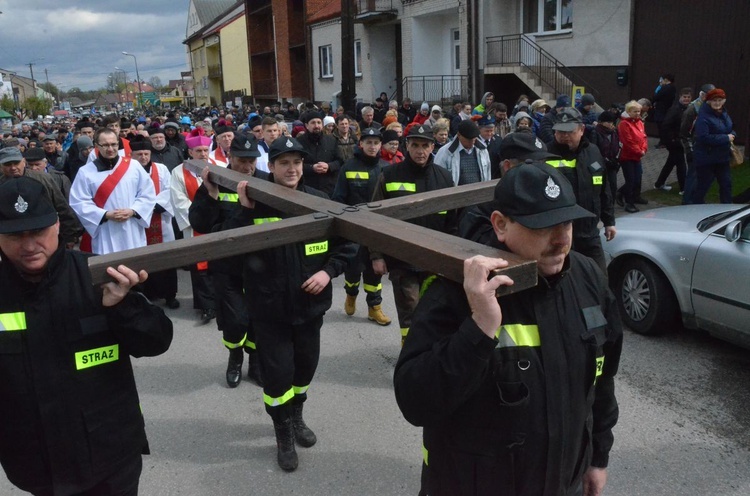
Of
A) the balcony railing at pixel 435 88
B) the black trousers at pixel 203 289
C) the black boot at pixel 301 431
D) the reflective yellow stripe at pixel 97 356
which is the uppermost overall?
the balcony railing at pixel 435 88

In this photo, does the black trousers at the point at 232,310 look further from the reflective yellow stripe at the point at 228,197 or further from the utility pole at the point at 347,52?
the utility pole at the point at 347,52

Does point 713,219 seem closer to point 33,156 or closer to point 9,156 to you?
point 9,156

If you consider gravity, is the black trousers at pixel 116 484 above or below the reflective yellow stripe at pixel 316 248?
below

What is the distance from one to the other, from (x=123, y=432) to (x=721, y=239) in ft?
15.6

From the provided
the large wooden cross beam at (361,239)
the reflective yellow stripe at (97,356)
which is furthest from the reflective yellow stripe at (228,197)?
the reflective yellow stripe at (97,356)

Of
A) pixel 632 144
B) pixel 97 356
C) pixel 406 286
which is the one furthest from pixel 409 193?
pixel 632 144

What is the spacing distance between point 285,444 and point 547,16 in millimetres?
18644

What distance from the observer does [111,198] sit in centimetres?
632

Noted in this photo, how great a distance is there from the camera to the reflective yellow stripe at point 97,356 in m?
2.51

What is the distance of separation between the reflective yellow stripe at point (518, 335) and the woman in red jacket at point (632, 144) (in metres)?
9.40

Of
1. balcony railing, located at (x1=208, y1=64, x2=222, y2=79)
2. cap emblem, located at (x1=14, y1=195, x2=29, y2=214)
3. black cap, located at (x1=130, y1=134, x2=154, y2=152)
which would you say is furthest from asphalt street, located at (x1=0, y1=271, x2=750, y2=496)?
balcony railing, located at (x1=208, y1=64, x2=222, y2=79)

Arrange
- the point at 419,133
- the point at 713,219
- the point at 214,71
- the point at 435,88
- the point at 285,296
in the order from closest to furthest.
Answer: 1. the point at 285,296
2. the point at 419,133
3. the point at 713,219
4. the point at 435,88
5. the point at 214,71

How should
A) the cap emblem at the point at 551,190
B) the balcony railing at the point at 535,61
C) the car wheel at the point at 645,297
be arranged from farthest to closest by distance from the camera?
the balcony railing at the point at 535,61, the car wheel at the point at 645,297, the cap emblem at the point at 551,190

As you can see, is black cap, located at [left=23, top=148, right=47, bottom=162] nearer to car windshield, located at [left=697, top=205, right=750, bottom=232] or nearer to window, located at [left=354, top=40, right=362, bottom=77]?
car windshield, located at [left=697, top=205, right=750, bottom=232]
